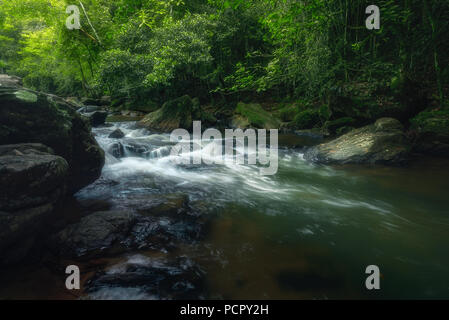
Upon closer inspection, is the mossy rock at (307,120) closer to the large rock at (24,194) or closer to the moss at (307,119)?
the moss at (307,119)

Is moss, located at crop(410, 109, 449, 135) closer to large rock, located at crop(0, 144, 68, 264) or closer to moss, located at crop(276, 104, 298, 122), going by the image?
moss, located at crop(276, 104, 298, 122)

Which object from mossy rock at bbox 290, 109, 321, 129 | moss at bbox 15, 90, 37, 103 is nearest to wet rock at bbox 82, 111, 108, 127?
moss at bbox 15, 90, 37, 103

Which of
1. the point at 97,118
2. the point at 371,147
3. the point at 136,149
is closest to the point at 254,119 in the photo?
the point at 371,147

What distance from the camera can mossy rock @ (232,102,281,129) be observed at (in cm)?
1145

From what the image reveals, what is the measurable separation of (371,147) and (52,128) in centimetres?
715

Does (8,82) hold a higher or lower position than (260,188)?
higher

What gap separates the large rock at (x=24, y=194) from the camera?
2264 millimetres

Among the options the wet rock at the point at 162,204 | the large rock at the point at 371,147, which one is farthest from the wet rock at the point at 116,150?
the large rock at the point at 371,147

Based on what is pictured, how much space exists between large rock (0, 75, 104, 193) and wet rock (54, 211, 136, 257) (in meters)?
1.33

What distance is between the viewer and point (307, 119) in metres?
10.7

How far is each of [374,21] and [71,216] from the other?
8.71m

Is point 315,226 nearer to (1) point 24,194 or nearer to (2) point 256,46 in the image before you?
(1) point 24,194

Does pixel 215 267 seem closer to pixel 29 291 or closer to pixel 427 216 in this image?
pixel 29 291

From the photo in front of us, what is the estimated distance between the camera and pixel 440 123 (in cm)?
646
